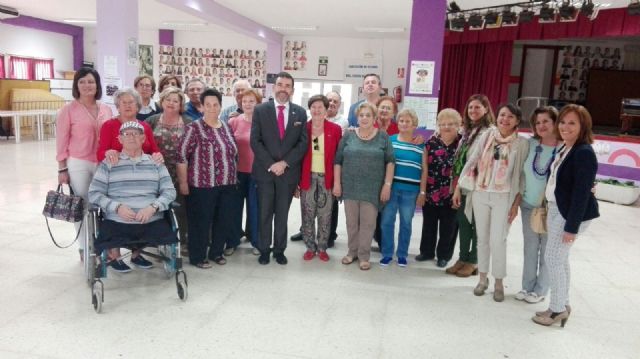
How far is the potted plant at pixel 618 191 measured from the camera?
681 centimetres

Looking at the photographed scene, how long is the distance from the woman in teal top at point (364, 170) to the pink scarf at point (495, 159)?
68 cm

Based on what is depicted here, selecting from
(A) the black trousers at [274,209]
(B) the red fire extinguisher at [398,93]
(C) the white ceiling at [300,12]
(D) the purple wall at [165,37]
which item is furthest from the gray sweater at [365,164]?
(D) the purple wall at [165,37]

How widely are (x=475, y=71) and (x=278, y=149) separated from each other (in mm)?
8592

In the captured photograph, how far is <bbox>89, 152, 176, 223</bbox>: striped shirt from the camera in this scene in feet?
9.78

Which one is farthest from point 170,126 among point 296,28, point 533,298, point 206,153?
point 296,28

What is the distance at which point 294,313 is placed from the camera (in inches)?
114

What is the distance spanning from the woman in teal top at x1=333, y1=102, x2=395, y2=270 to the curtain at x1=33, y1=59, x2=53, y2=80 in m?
13.1

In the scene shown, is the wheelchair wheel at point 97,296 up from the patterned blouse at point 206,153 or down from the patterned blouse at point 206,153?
down

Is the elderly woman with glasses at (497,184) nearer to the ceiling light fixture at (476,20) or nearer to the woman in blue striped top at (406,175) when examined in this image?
the woman in blue striped top at (406,175)

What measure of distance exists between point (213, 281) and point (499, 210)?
2.05 metres

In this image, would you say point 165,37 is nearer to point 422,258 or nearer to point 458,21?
point 458,21

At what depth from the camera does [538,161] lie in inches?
119

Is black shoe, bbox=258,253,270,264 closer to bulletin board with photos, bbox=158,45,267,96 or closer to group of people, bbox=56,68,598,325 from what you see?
group of people, bbox=56,68,598,325

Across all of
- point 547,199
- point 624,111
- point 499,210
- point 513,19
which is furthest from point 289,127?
point 624,111
